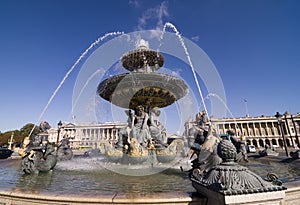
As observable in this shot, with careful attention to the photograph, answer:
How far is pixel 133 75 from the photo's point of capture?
997cm

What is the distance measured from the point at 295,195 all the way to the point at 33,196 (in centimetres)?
434

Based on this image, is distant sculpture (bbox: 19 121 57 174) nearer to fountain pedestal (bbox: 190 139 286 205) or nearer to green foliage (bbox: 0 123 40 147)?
fountain pedestal (bbox: 190 139 286 205)

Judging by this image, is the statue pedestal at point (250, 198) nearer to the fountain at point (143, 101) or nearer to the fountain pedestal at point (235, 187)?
the fountain pedestal at point (235, 187)

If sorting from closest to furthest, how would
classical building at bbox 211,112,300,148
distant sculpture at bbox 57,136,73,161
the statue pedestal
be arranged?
the statue pedestal
distant sculpture at bbox 57,136,73,161
classical building at bbox 211,112,300,148

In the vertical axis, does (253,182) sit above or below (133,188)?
above

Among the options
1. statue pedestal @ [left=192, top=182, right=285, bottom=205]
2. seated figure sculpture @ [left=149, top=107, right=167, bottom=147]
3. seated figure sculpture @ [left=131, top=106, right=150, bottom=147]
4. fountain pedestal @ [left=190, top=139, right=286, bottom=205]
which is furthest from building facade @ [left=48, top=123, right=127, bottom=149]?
statue pedestal @ [left=192, top=182, right=285, bottom=205]

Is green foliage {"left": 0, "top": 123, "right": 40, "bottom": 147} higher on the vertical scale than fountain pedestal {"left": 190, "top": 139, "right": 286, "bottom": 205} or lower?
higher

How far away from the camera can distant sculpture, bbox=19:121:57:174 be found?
268 inches

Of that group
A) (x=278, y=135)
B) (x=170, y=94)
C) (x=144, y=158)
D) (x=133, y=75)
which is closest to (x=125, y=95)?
(x=133, y=75)

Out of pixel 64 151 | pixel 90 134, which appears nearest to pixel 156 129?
pixel 64 151

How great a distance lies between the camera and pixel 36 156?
7074mm

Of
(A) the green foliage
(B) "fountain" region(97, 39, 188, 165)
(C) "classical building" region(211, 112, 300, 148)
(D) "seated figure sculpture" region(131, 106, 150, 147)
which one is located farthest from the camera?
(C) "classical building" region(211, 112, 300, 148)

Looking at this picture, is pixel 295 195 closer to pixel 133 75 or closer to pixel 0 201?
pixel 0 201

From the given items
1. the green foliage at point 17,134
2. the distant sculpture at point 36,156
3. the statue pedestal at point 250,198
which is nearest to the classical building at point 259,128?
the distant sculpture at point 36,156
